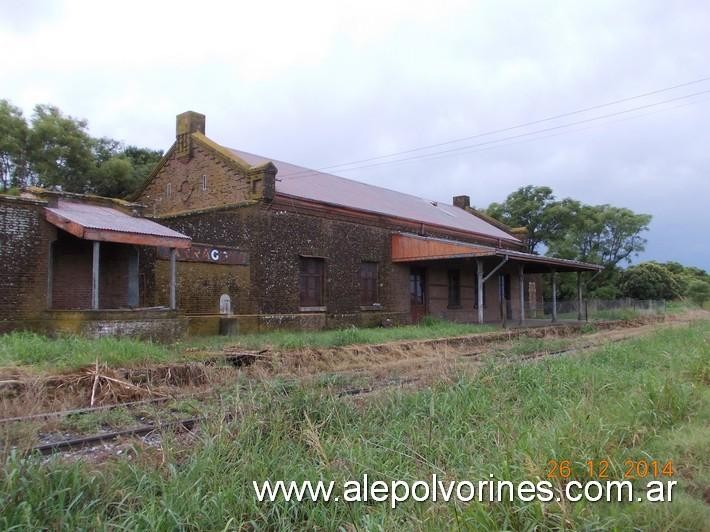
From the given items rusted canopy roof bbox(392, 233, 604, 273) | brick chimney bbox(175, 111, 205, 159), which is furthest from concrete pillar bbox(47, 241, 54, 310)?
rusted canopy roof bbox(392, 233, 604, 273)

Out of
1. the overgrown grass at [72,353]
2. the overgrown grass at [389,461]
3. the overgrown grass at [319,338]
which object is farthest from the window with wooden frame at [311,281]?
the overgrown grass at [389,461]

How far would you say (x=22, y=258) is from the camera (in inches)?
495

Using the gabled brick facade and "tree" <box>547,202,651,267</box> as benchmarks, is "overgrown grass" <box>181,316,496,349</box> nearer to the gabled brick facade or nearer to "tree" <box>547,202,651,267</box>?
the gabled brick facade

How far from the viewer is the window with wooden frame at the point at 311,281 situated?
63.7 ft

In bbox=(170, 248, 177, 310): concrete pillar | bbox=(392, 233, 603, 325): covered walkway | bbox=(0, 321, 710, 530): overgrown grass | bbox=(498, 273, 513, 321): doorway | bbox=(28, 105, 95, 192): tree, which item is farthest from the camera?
bbox=(28, 105, 95, 192): tree

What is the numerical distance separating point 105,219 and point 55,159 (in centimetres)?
2401

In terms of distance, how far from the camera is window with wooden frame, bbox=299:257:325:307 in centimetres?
1942

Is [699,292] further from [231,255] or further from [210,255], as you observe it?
[210,255]

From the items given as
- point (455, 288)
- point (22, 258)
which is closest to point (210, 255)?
point (22, 258)

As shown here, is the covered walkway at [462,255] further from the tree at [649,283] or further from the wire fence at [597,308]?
the tree at [649,283]

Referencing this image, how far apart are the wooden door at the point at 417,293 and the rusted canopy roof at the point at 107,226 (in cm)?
1172

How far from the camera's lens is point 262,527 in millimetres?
3715

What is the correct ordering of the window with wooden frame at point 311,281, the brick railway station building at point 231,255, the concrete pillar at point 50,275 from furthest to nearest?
the window with wooden frame at point 311,281 → the concrete pillar at point 50,275 → the brick railway station building at point 231,255

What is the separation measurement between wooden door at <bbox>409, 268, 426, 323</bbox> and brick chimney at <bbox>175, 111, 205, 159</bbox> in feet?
34.8
